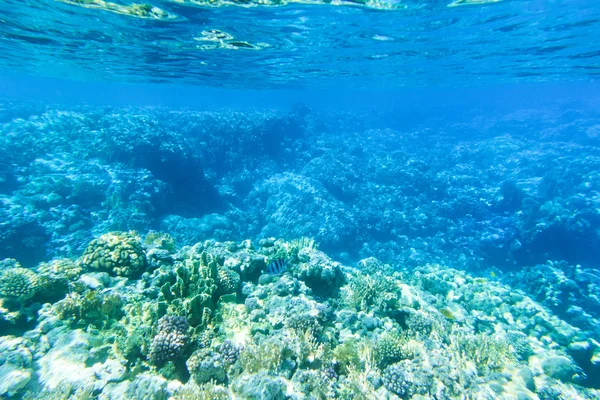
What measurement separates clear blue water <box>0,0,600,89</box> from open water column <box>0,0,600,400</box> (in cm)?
16

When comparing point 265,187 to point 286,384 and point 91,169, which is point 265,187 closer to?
point 91,169

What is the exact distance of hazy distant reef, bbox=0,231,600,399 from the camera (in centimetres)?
418

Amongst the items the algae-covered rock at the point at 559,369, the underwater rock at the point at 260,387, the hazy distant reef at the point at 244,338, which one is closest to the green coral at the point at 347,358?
the hazy distant reef at the point at 244,338

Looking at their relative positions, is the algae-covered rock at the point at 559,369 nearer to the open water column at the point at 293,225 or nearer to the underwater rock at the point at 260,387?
the open water column at the point at 293,225

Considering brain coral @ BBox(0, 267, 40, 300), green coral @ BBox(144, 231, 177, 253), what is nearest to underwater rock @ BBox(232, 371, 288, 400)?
brain coral @ BBox(0, 267, 40, 300)

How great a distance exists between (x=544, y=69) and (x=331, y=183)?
21.7 metres

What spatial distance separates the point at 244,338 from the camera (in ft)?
16.5

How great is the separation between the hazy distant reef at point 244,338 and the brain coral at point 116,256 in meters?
0.03

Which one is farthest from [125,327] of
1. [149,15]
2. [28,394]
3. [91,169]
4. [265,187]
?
[265,187]

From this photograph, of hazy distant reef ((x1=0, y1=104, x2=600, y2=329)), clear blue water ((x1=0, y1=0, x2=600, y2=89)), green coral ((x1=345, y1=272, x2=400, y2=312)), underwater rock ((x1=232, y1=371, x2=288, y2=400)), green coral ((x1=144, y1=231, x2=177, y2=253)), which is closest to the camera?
underwater rock ((x1=232, y1=371, x2=288, y2=400))

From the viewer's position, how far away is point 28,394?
4.05m

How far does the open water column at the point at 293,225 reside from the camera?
457cm

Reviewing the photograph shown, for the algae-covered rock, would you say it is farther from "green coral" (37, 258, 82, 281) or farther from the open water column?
"green coral" (37, 258, 82, 281)

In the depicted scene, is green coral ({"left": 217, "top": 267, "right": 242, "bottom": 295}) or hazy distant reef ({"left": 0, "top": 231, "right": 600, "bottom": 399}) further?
green coral ({"left": 217, "top": 267, "right": 242, "bottom": 295})
